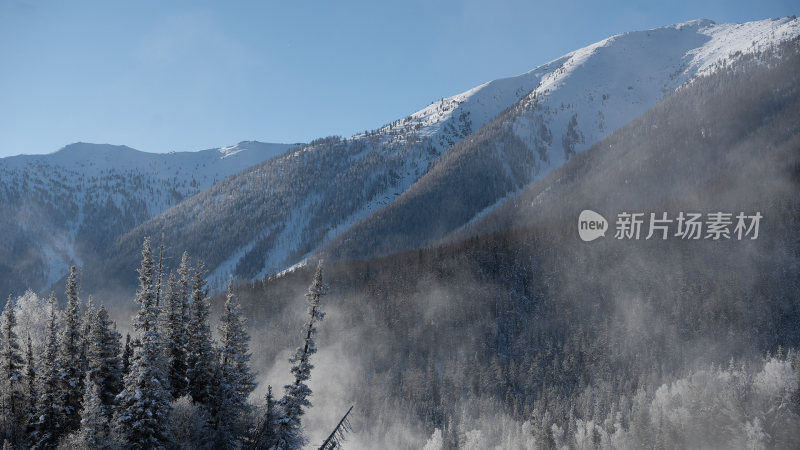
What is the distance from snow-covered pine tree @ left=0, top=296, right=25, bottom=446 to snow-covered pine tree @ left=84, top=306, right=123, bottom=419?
19.4ft

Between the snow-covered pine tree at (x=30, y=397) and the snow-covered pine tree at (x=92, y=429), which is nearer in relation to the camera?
the snow-covered pine tree at (x=92, y=429)

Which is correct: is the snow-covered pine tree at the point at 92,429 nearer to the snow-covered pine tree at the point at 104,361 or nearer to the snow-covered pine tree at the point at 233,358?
the snow-covered pine tree at the point at 104,361

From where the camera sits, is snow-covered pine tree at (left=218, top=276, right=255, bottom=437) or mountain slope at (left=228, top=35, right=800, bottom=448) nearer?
snow-covered pine tree at (left=218, top=276, right=255, bottom=437)

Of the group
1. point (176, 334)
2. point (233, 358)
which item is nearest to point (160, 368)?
point (233, 358)

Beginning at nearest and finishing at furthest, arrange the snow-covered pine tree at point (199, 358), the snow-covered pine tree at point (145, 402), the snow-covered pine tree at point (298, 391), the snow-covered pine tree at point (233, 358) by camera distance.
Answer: the snow-covered pine tree at point (298, 391)
the snow-covered pine tree at point (145, 402)
the snow-covered pine tree at point (233, 358)
the snow-covered pine tree at point (199, 358)

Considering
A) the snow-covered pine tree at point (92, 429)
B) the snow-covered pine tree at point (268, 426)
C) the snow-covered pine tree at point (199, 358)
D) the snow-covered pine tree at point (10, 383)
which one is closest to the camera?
the snow-covered pine tree at point (92, 429)

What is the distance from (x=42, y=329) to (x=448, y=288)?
376ft

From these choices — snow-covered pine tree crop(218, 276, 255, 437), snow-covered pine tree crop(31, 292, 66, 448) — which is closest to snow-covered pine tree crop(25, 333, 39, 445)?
snow-covered pine tree crop(31, 292, 66, 448)

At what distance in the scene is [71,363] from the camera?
47312 millimetres

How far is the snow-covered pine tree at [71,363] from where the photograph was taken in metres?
45.9

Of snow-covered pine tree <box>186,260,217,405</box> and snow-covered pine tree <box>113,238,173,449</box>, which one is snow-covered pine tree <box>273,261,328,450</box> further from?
snow-covered pine tree <box>186,260,217,405</box>

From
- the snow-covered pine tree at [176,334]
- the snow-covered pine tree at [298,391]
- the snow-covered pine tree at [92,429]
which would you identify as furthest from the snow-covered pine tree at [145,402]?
the snow-covered pine tree at [298,391]

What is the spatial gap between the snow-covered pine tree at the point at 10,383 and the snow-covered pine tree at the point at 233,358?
1742 cm

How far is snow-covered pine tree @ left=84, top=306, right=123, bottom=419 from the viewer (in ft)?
150
